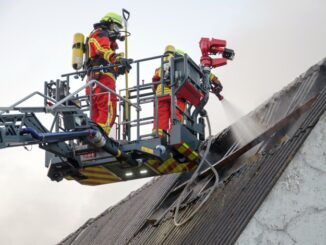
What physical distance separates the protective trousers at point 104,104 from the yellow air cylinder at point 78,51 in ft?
2.03

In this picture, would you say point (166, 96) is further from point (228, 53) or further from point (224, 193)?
point (228, 53)

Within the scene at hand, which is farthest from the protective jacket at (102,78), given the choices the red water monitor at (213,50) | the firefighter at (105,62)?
the red water monitor at (213,50)

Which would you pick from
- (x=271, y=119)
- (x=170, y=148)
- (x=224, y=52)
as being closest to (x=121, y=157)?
(x=170, y=148)

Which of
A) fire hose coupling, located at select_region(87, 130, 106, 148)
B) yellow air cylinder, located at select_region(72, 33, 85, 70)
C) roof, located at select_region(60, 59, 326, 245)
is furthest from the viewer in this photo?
yellow air cylinder, located at select_region(72, 33, 85, 70)

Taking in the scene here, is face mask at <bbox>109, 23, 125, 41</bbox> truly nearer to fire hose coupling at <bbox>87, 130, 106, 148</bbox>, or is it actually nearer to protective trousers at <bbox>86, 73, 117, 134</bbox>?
protective trousers at <bbox>86, 73, 117, 134</bbox>

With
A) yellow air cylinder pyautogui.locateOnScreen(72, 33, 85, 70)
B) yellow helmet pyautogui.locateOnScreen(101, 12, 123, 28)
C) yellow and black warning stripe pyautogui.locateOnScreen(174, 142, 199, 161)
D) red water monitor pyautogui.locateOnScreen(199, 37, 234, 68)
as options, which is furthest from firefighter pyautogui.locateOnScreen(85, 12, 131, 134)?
red water monitor pyautogui.locateOnScreen(199, 37, 234, 68)

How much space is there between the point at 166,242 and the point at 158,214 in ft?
7.75

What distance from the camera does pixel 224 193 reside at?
11516mm

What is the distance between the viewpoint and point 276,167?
398 inches

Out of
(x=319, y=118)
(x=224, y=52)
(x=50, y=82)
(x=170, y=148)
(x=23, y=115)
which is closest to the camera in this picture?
(x=319, y=118)

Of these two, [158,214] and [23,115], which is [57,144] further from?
[158,214]

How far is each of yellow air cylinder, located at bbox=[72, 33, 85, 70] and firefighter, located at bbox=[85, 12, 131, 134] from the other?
0.39 feet

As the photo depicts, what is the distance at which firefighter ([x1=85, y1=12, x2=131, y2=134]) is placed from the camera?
13.3 meters

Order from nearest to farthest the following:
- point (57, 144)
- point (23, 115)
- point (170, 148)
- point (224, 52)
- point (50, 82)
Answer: point (23, 115), point (57, 144), point (170, 148), point (50, 82), point (224, 52)
